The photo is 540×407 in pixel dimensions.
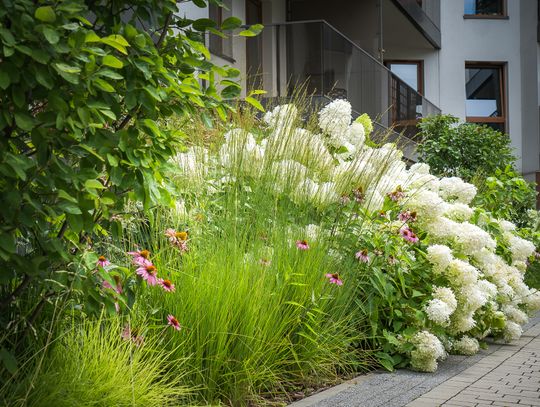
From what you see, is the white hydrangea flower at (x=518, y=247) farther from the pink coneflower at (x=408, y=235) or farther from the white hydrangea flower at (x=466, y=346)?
the pink coneflower at (x=408, y=235)

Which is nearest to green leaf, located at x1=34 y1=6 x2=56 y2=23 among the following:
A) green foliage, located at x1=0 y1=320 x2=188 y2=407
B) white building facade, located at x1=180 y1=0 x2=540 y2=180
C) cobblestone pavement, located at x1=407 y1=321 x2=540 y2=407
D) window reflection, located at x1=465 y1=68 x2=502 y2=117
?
green foliage, located at x1=0 y1=320 x2=188 y2=407

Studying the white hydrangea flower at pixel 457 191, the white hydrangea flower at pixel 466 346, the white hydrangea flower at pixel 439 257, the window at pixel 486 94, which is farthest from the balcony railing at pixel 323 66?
the window at pixel 486 94

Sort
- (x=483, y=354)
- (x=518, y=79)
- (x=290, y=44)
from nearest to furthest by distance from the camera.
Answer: (x=483, y=354) → (x=290, y=44) → (x=518, y=79)

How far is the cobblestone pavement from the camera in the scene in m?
4.92

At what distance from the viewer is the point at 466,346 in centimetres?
669

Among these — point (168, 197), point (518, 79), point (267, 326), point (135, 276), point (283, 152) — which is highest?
point (518, 79)

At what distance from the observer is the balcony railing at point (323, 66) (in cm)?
1309

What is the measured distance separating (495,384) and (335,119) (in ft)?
8.20

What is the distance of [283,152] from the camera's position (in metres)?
5.82

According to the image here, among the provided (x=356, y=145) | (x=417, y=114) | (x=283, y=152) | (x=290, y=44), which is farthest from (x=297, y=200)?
(x=417, y=114)

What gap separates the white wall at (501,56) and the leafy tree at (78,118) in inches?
861

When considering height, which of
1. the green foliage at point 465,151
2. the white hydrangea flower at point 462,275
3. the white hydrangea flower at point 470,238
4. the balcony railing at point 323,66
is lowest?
the white hydrangea flower at point 462,275

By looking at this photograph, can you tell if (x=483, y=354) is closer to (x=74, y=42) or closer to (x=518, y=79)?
(x=74, y=42)

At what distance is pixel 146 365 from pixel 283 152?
2111 millimetres
